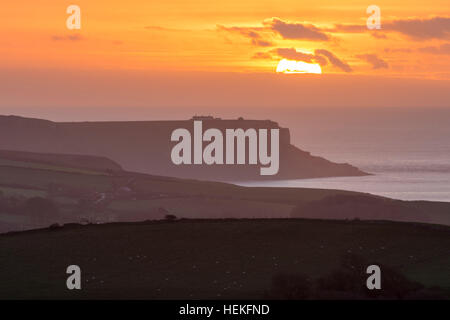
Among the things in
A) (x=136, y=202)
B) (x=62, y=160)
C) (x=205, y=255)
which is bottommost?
(x=205, y=255)

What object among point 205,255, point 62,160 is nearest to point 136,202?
point 62,160

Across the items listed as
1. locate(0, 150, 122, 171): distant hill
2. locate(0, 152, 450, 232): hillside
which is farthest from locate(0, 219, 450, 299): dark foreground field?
locate(0, 150, 122, 171): distant hill

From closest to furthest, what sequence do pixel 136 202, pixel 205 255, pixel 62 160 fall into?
1. pixel 205 255
2. pixel 136 202
3. pixel 62 160

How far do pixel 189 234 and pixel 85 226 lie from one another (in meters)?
5.62

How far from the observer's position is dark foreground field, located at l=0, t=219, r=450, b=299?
4119cm

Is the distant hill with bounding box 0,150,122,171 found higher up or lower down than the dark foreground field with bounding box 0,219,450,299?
higher up

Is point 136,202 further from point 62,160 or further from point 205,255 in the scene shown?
point 205,255

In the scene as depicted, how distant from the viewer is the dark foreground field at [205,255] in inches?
1622

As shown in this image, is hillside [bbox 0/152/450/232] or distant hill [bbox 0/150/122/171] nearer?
hillside [bbox 0/152/450/232]

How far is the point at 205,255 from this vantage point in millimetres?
46219

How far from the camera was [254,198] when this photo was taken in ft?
449

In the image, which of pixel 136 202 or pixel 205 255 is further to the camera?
pixel 136 202

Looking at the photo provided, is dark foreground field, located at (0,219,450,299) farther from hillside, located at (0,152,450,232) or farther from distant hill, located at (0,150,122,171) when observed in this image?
distant hill, located at (0,150,122,171)

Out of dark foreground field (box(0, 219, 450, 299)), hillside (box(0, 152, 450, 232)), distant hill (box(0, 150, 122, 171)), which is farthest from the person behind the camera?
distant hill (box(0, 150, 122, 171))
